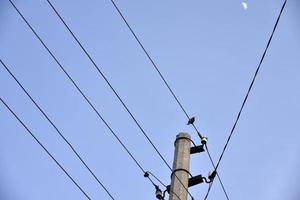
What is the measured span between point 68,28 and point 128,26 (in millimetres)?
1157

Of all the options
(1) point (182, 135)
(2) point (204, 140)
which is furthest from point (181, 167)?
(2) point (204, 140)

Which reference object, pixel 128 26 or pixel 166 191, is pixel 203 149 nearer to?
pixel 166 191

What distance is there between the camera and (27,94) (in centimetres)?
809

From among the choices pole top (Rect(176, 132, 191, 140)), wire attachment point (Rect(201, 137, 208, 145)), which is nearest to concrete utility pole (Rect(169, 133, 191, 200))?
pole top (Rect(176, 132, 191, 140))

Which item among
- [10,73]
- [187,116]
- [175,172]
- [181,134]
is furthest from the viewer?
[187,116]

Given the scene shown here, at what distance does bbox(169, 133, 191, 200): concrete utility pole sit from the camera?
27.1ft

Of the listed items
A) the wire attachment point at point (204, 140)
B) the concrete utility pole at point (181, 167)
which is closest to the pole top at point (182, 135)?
the concrete utility pole at point (181, 167)

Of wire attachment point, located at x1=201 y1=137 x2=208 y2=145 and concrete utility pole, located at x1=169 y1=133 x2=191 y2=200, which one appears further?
wire attachment point, located at x1=201 y1=137 x2=208 y2=145

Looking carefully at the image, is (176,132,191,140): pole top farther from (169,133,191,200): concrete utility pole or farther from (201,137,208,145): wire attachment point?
(201,137,208,145): wire attachment point

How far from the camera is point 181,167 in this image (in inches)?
340

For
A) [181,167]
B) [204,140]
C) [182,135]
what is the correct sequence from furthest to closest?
1. [204,140]
2. [182,135]
3. [181,167]

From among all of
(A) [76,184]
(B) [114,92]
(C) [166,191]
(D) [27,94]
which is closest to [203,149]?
(C) [166,191]

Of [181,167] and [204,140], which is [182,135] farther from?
[181,167]

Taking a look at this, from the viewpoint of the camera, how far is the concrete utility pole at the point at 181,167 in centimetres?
826
